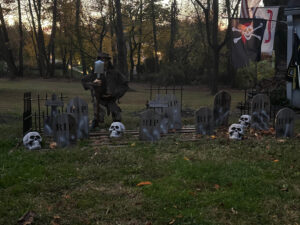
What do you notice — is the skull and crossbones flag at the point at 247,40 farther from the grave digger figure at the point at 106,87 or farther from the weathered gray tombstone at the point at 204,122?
the grave digger figure at the point at 106,87

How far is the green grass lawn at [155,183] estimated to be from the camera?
451 centimetres

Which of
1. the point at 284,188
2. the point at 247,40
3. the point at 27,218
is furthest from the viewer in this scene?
the point at 247,40

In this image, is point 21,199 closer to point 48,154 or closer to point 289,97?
point 48,154

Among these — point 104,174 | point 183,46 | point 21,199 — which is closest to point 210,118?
point 104,174

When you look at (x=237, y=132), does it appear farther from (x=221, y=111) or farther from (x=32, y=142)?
(x=32, y=142)

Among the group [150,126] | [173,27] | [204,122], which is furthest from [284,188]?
[173,27]

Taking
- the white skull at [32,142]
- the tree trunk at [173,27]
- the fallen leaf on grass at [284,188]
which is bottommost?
the fallen leaf on grass at [284,188]

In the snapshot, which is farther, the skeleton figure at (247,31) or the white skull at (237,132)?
the skeleton figure at (247,31)

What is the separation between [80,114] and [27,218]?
196 inches

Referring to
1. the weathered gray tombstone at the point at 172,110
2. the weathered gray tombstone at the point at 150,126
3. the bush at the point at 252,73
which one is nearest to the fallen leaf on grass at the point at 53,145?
the weathered gray tombstone at the point at 150,126

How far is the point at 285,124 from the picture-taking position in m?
8.95

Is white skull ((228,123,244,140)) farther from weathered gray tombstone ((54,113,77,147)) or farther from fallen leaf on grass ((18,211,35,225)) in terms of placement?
fallen leaf on grass ((18,211,35,225))

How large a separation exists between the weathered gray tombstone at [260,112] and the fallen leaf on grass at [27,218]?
23.2 feet

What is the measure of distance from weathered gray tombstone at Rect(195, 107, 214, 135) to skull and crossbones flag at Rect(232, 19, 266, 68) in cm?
423
